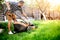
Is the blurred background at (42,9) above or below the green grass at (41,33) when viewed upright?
above

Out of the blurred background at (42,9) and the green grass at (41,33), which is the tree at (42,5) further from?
the green grass at (41,33)

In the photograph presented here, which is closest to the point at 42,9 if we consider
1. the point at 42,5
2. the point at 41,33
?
the point at 42,5

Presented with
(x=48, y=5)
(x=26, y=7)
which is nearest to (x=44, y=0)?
(x=48, y=5)

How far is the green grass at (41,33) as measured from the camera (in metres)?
2.53

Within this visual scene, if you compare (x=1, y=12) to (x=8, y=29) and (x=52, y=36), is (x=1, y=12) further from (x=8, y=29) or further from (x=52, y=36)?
(x=52, y=36)

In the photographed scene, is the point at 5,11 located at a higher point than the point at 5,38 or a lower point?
higher

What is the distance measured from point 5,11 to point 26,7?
312 mm

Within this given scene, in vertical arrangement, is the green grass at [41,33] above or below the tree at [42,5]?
below

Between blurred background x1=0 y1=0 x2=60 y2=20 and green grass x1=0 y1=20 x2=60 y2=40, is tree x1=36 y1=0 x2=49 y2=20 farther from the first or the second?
green grass x1=0 y1=20 x2=60 y2=40

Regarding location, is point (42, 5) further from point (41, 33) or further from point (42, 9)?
point (41, 33)

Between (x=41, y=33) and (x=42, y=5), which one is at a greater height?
(x=42, y=5)

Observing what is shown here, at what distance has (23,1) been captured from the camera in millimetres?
2615

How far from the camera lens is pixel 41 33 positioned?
2.55m

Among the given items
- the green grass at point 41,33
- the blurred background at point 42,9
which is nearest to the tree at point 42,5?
the blurred background at point 42,9
